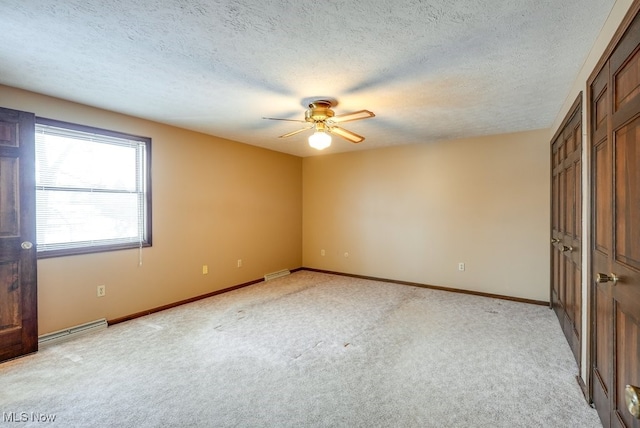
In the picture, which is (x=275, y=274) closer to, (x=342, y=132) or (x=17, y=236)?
(x=342, y=132)

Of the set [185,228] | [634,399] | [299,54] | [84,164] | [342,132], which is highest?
[299,54]

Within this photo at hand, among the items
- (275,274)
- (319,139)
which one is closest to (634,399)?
(319,139)

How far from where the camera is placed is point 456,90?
9.00 feet

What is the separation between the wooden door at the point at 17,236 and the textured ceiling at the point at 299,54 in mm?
468

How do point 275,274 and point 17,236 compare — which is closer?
point 17,236

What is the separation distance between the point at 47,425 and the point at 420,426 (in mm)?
2223

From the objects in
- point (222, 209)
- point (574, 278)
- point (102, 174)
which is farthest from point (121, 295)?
point (574, 278)

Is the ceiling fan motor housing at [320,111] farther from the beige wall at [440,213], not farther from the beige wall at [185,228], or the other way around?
the beige wall at [440,213]

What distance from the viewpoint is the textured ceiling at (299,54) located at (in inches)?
65.1

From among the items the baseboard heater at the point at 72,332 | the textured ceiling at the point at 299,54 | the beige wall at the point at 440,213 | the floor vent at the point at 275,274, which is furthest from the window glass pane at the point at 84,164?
the beige wall at the point at 440,213

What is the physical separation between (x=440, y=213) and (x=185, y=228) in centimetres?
383

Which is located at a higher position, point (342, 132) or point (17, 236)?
point (342, 132)

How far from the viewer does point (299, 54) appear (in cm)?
211

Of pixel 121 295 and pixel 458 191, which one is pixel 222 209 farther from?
pixel 458 191
